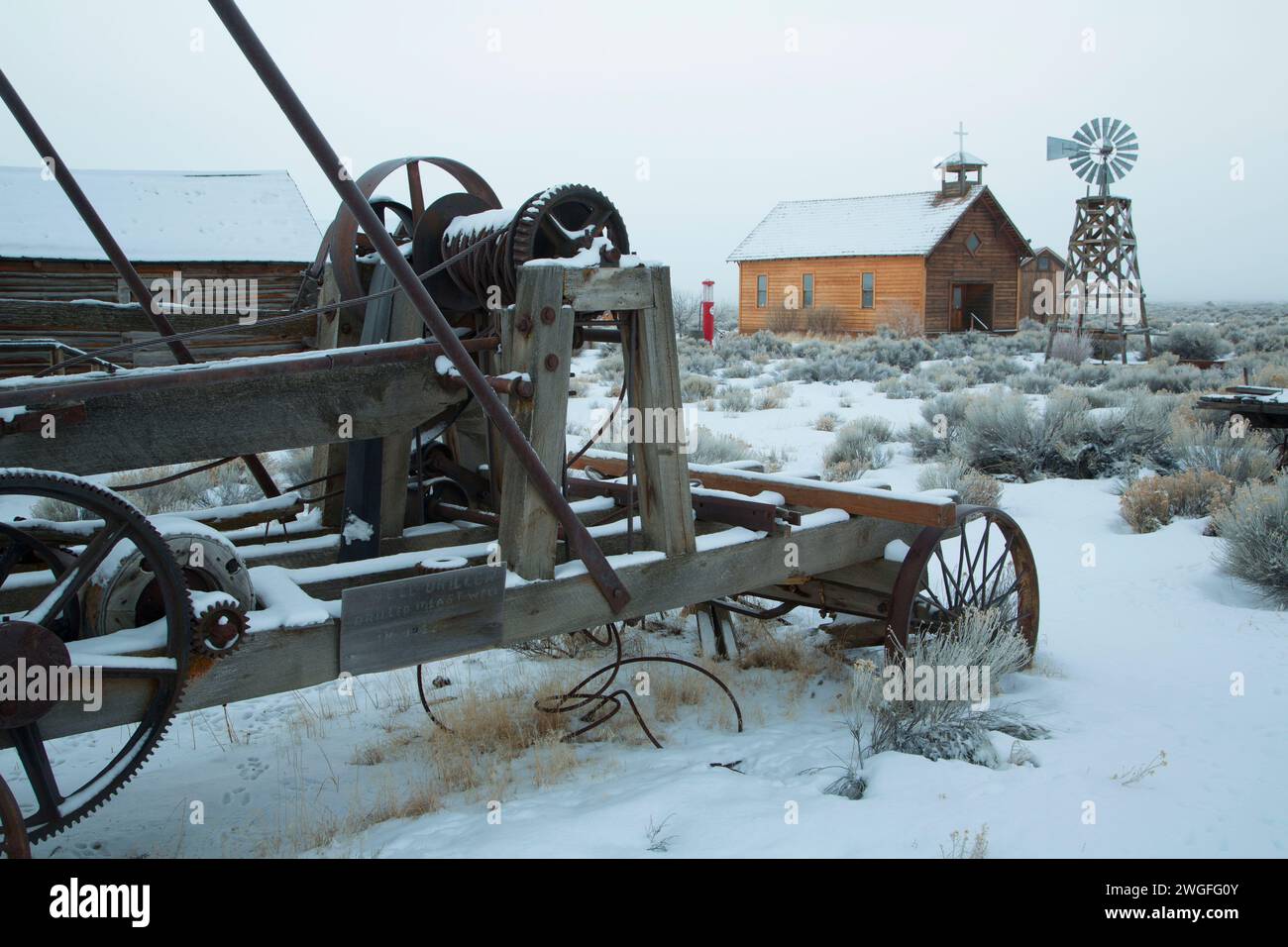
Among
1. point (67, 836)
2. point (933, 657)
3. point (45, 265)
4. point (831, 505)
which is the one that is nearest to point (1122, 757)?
point (933, 657)

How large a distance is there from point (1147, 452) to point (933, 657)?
7056 millimetres

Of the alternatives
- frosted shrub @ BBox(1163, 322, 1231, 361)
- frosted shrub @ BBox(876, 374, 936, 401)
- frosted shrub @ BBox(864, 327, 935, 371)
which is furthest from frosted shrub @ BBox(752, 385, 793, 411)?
frosted shrub @ BBox(1163, 322, 1231, 361)

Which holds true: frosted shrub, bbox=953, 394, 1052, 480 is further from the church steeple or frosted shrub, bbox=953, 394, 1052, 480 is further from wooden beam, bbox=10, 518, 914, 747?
the church steeple

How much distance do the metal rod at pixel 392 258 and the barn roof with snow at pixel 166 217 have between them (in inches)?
569

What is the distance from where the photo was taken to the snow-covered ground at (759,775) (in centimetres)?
337

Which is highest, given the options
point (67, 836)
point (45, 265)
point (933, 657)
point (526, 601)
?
point (45, 265)

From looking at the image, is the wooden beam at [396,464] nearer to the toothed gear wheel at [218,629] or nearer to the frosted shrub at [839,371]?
the toothed gear wheel at [218,629]

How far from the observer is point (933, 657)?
4.60m

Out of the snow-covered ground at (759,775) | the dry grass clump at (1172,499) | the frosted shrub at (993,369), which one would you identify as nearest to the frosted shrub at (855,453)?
the dry grass clump at (1172,499)

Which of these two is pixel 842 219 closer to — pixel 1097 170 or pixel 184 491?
pixel 1097 170

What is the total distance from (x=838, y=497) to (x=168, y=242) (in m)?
14.9

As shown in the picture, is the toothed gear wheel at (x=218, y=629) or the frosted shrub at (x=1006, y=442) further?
the frosted shrub at (x=1006, y=442)

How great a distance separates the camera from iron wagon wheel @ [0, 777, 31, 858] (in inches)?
103

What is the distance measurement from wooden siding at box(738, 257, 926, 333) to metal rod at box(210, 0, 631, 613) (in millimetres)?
30619
